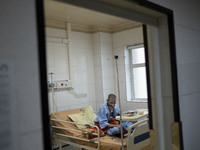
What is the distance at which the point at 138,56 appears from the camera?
4855 millimetres

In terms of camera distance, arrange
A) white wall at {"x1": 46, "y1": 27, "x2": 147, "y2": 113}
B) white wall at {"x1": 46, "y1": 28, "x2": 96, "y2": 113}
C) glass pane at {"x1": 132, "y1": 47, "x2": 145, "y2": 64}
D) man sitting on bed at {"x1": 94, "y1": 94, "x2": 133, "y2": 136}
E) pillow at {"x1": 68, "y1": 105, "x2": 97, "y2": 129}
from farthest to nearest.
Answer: glass pane at {"x1": 132, "y1": 47, "x2": 145, "y2": 64}, white wall at {"x1": 46, "y1": 27, "x2": 147, "y2": 113}, white wall at {"x1": 46, "y1": 28, "x2": 96, "y2": 113}, pillow at {"x1": 68, "y1": 105, "x2": 97, "y2": 129}, man sitting on bed at {"x1": 94, "y1": 94, "x2": 133, "y2": 136}

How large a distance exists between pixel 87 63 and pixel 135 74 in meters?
1.26

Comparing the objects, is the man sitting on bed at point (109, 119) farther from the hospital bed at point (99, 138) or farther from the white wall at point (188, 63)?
the white wall at point (188, 63)

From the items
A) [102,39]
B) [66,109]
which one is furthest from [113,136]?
[102,39]

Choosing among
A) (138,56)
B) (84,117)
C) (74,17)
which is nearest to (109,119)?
(84,117)

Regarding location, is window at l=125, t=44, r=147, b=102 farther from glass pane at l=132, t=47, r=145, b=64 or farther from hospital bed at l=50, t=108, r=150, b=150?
hospital bed at l=50, t=108, r=150, b=150

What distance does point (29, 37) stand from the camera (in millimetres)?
770

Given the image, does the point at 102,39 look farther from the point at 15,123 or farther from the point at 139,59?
the point at 15,123

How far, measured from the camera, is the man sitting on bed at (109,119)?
11.0 feet

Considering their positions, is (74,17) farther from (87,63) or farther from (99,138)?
(99,138)

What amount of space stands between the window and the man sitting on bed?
3.72 feet

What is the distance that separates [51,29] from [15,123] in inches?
148

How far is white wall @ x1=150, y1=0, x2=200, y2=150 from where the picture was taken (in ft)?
5.48

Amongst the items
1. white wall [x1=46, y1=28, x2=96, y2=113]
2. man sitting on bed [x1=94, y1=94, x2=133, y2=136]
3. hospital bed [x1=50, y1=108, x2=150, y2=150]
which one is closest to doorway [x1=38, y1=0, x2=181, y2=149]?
hospital bed [x1=50, y1=108, x2=150, y2=150]
